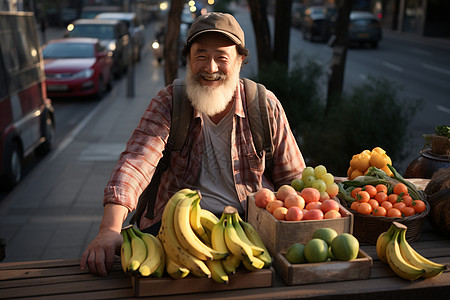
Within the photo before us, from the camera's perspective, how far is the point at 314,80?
10344 millimetres

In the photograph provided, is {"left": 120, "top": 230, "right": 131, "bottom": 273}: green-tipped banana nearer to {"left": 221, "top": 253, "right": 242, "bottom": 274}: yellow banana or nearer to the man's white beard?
{"left": 221, "top": 253, "right": 242, "bottom": 274}: yellow banana

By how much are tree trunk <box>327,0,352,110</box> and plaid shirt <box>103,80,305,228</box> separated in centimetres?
578

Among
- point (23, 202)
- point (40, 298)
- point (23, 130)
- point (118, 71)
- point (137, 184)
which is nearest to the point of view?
point (40, 298)

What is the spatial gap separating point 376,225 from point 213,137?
110cm

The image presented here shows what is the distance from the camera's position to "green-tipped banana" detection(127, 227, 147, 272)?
2.26 metres

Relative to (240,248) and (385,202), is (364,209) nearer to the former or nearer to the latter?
(385,202)

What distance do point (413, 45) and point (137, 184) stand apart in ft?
111

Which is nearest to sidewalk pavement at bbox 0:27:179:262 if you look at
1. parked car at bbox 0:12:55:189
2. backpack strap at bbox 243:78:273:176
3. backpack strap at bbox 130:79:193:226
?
parked car at bbox 0:12:55:189

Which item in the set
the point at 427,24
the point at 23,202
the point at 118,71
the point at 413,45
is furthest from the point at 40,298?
the point at 427,24

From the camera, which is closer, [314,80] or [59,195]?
[59,195]

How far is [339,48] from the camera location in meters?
9.41

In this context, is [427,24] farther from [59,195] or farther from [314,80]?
[59,195]

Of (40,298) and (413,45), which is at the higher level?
(40,298)

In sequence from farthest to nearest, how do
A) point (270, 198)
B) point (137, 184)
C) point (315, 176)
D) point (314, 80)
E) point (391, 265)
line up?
point (314, 80) → point (315, 176) → point (137, 184) → point (270, 198) → point (391, 265)
